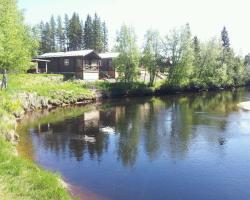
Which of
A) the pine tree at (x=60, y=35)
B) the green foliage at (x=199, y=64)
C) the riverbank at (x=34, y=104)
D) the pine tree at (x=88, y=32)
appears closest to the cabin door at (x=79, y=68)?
the riverbank at (x=34, y=104)

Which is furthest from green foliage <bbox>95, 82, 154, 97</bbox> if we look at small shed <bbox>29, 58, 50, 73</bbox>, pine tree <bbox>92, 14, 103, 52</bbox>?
pine tree <bbox>92, 14, 103, 52</bbox>

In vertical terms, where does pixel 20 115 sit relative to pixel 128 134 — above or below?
above

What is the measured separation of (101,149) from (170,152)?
5.73 m

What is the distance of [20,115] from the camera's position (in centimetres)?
4900

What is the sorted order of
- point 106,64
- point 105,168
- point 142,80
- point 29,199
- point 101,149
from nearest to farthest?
point 29,199, point 105,168, point 101,149, point 142,80, point 106,64

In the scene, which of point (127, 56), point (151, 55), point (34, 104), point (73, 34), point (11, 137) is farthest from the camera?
point (73, 34)

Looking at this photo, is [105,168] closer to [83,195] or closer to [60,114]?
[83,195]

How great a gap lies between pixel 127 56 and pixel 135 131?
4609 centimetres

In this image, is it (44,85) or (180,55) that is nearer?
(44,85)

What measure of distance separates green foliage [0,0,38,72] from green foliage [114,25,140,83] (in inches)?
983

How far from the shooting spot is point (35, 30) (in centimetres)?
6394

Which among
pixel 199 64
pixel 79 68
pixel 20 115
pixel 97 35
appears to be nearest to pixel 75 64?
pixel 79 68

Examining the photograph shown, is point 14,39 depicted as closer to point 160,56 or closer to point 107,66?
point 160,56

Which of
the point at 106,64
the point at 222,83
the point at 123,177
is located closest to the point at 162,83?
the point at 106,64
